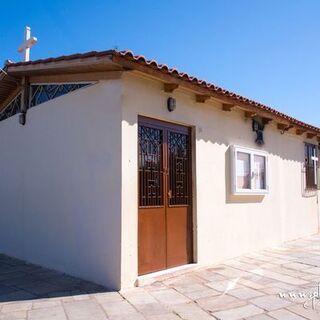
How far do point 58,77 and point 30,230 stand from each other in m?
3.27

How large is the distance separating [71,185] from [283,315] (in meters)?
4.01

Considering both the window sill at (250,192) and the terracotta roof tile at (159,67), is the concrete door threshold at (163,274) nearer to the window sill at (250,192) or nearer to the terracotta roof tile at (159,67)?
the window sill at (250,192)

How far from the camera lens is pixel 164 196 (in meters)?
6.60

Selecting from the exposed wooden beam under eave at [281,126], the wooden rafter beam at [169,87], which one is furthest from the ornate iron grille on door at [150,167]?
the exposed wooden beam under eave at [281,126]

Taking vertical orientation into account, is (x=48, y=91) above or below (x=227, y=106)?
above

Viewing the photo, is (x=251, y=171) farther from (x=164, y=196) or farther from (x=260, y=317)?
(x=260, y=317)

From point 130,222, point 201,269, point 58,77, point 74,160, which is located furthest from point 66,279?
point 58,77

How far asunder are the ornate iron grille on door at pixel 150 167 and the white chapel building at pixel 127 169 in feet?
0.06

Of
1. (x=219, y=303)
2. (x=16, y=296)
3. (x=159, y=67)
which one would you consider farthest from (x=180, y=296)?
(x=159, y=67)

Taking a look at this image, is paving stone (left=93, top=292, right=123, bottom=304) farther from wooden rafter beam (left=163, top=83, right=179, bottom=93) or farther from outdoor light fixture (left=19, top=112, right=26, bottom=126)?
outdoor light fixture (left=19, top=112, right=26, bottom=126)

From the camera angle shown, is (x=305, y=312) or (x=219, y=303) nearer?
(x=305, y=312)

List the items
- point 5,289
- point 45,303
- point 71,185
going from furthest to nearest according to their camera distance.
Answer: point 71,185 < point 5,289 < point 45,303

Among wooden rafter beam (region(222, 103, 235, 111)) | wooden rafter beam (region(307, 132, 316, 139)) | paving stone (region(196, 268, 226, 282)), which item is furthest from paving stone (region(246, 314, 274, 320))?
wooden rafter beam (region(307, 132, 316, 139))

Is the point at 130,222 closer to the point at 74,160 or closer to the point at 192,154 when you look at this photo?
the point at 74,160
